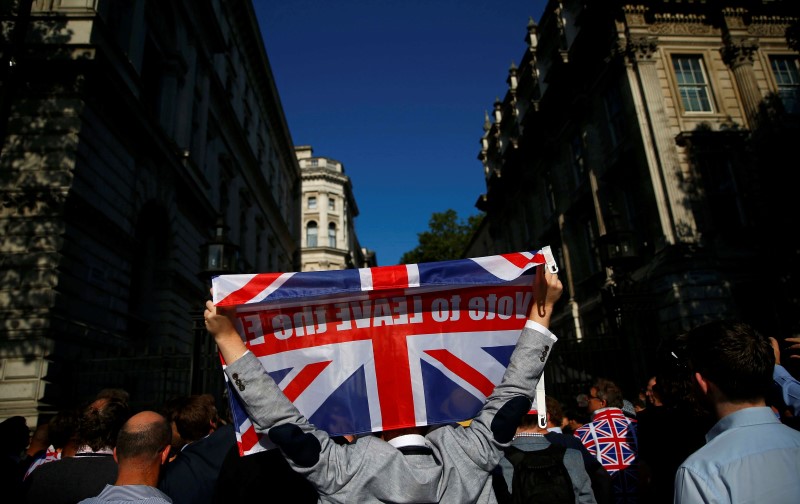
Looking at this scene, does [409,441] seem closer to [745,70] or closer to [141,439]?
[141,439]

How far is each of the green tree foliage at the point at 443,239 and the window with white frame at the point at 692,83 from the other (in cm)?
2659

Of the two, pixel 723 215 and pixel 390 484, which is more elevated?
pixel 723 215

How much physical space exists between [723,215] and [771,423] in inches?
680

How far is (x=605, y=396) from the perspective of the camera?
481 cm

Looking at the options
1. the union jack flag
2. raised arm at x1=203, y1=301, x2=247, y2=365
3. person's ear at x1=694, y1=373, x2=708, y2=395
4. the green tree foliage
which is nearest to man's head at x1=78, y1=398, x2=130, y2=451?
raised arm at x1=203, y1=301, x2=247, y2=365

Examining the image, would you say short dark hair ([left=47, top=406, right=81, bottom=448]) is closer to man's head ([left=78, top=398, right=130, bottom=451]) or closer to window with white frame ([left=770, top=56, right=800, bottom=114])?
man's head ([left=78, top=398, right=130, bottom=451])

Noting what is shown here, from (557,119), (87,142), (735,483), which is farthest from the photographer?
(557,119)

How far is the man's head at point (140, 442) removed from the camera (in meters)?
2.45

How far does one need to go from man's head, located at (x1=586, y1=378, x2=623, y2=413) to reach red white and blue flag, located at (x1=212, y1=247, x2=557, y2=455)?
2.76 meters

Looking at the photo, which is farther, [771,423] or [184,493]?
[184,493]

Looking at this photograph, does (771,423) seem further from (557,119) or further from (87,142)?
(557,119)

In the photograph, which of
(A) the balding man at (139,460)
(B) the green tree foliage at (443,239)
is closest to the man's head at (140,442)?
(A) the balding man at (139,460)

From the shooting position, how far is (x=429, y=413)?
2.44m

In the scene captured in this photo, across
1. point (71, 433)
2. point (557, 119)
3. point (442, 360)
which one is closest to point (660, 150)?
point (557, 119)
